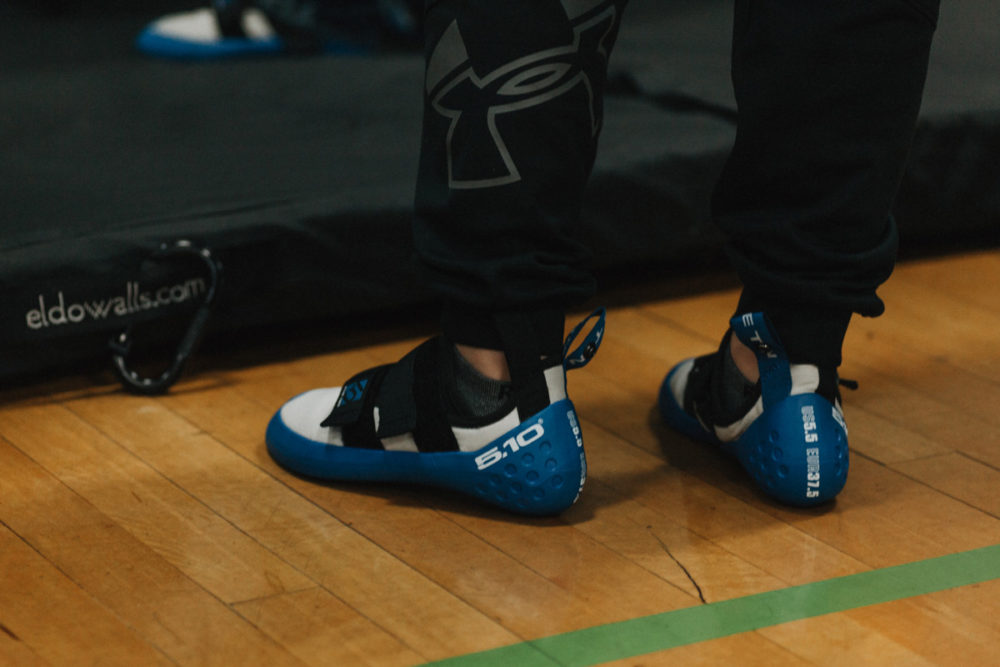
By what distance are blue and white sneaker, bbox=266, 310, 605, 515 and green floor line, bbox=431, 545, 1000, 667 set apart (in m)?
0.16

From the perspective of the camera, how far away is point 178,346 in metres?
1.32

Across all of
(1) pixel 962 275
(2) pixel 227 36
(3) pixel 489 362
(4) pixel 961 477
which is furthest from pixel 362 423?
(2) pixel 227 36

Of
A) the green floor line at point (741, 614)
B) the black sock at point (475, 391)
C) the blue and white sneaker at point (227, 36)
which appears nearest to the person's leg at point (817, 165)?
the green floor line at point (741, 614)

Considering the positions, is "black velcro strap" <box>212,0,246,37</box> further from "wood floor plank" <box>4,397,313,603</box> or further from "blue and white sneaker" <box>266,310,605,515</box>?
"blue and white sneaker" <box>266,310,605,515</box>

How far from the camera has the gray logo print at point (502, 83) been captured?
35.2 inches

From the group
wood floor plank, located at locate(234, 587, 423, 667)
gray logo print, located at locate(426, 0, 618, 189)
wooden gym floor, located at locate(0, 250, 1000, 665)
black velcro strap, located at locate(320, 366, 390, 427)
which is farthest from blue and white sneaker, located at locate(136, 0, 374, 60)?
wood floor plank, located at locate(234, 587, 423, 667)

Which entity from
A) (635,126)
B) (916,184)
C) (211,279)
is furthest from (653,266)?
(211,279)

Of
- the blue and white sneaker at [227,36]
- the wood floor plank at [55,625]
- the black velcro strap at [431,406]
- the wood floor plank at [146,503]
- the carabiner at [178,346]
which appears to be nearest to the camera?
the wood floor plank at [55,625]

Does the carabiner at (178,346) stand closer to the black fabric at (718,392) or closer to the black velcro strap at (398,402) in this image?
the black velcro strap at (398,402)

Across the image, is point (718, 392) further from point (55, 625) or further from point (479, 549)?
point (55, 625)

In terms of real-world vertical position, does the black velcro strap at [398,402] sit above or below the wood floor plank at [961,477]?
above

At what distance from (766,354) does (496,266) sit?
0.27 metres

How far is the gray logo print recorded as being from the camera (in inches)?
35.2

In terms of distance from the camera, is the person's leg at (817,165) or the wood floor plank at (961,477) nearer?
the person's leg at (817,165)
